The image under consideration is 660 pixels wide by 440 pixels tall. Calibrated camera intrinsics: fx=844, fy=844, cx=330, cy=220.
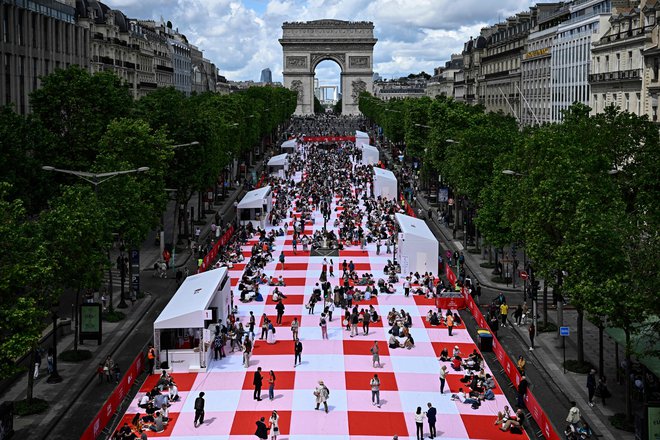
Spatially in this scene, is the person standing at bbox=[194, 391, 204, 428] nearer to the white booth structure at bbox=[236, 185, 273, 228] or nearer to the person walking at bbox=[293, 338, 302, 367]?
the person walking at bbox=[293, 338, 302, 367]

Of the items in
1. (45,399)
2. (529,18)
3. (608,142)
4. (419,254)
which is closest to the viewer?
(45,399)

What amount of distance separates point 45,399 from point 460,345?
21.4 m

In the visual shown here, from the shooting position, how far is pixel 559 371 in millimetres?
40844

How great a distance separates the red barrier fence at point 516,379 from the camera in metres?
31.5

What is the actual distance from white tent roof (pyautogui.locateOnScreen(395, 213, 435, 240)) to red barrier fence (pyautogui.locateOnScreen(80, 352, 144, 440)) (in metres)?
27.1

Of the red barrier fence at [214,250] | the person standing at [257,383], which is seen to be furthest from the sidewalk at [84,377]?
the person standing at [257,383]

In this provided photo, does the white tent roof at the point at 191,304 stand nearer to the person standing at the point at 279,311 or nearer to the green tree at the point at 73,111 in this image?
the person standing at the point at 279,311

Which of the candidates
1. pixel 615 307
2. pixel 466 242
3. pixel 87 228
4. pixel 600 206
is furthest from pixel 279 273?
pixel 615 307

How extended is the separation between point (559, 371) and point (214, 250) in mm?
34858

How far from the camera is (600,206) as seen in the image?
37.9 meters

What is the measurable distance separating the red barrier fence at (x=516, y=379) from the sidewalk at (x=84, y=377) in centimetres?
1790

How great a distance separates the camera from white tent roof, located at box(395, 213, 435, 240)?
62.8 metres

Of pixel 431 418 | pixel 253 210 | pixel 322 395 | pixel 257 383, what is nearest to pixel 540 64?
pixel 253 210

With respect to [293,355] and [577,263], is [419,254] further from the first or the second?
[577,263]
